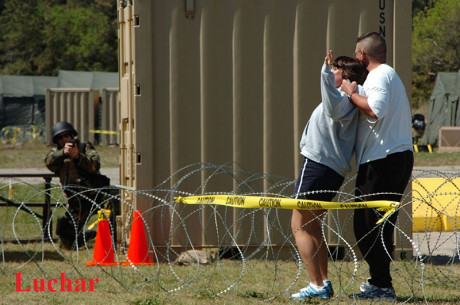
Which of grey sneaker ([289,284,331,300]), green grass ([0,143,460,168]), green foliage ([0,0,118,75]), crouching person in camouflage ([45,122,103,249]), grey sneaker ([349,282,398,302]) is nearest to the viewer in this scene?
grey sneaker ([289,284,331,300])

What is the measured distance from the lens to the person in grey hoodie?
19.2ft

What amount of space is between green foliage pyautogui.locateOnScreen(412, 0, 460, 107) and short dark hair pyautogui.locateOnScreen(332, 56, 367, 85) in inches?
1322

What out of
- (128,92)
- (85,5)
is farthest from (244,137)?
(85,5)

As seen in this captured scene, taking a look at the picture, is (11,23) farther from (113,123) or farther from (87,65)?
(113,123)

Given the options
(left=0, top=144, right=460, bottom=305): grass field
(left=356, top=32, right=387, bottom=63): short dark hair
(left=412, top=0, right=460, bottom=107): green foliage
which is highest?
(left=412, top=0, right=460, bottom=107): green foliage

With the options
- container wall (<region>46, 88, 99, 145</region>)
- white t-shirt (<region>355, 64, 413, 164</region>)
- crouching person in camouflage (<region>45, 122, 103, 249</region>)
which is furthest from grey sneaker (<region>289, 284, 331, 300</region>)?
container wall (<region>46, 88, 99, 145</region>)

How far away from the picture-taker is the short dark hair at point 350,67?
5996mm

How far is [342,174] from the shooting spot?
19.7 feet

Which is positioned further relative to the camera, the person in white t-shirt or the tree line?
the tree line

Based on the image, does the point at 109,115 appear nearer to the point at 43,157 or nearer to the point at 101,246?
the point at 43,157

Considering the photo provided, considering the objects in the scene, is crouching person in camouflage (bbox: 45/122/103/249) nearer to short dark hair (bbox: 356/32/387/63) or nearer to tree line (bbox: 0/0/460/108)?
short dark hair (bbox: 356/32/387/63)

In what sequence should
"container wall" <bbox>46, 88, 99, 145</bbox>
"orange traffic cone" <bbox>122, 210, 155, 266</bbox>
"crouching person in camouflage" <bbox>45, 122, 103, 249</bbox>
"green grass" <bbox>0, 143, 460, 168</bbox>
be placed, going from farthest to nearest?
1. "container wall" <bbox>46, 88, 99, 145</bbox>
2. "green grass" <bbox>0, 143, 460, 168</bbox>
3. "crouching person in camouflage" <bbox>45, 122, 103, 249</bbox>
4. "orange traffic cone" <bbox>122, 210, 155, 266</bbox>

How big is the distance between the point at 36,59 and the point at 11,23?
3126 mm

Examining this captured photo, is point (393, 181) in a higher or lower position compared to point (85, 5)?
lower
